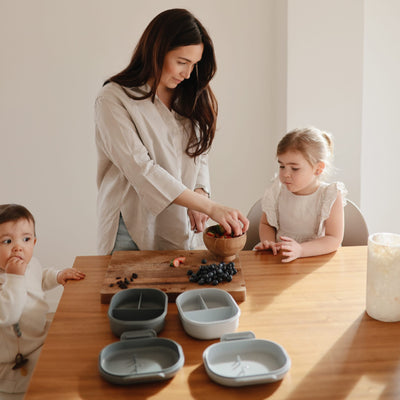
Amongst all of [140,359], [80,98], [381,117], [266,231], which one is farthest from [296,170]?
[80,98]

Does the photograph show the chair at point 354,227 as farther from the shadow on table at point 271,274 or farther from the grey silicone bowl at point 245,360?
the grey silicone bowl at point 245,360

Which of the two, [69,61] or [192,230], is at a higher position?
[69,61]

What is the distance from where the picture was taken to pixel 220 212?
163cm

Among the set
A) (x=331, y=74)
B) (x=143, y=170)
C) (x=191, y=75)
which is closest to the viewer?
(x=143, y=170)

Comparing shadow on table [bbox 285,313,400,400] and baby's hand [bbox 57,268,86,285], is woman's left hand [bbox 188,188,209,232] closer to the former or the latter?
baby's hand [bbox 57,268,86,285]

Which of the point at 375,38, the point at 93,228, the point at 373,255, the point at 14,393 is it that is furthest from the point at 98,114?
the point at 375,38

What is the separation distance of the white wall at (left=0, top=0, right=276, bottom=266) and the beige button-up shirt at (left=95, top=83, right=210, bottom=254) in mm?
1172

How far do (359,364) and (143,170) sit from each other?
3.18ft

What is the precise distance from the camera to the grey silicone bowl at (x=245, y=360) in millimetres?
1001

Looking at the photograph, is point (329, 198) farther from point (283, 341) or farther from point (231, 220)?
point (283, 341)

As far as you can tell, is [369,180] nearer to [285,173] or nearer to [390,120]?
[390,120]

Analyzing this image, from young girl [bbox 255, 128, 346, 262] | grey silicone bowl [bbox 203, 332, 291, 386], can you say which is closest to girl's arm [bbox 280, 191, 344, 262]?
young girl [bbox 255, 128, 346, 262]

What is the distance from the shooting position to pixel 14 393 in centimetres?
150

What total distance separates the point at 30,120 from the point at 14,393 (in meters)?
1.93
